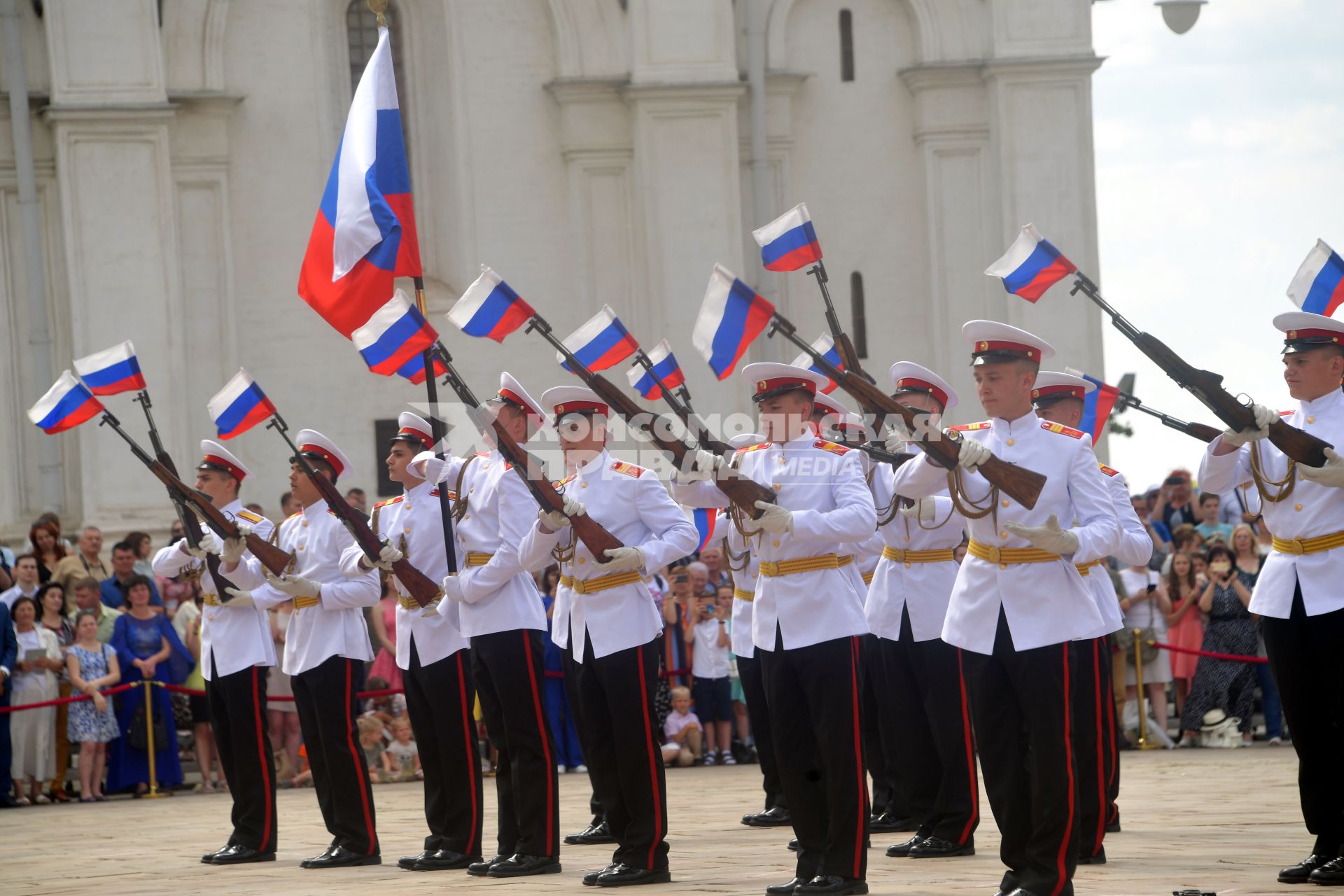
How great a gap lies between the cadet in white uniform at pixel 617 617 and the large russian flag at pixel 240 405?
2.72m

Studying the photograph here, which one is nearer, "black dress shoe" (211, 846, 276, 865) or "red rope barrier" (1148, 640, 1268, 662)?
"black dress shoe" (211, 846, 276, 865)

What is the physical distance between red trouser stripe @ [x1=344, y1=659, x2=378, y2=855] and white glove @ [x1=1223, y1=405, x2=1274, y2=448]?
4489mm

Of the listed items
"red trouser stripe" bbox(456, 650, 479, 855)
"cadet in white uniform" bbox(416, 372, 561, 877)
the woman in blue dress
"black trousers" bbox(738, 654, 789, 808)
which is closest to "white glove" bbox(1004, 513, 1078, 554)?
"cadet in white uniform" bbox(416, 372, 561, 877)

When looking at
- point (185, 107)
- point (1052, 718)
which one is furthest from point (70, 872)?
point (185, 107)

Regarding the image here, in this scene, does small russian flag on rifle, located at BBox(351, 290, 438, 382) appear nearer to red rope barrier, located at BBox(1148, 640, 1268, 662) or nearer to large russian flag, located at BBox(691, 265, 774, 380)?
large russian flag, located at BBox(691, 265, 774, 380)

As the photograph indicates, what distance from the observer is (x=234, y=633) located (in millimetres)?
9766

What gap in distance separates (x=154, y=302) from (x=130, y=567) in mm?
5408

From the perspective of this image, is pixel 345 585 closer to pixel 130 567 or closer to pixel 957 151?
pixel 130 567

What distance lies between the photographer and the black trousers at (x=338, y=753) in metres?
9.25

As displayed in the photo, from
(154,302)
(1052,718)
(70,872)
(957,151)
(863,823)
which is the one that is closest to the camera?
(1052,718)

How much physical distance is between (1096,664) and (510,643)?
2.58 m

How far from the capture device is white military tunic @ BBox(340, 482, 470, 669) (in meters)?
8.88

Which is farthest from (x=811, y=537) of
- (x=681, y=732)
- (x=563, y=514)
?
(x=681, y=732)

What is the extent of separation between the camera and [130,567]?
14.9 m
